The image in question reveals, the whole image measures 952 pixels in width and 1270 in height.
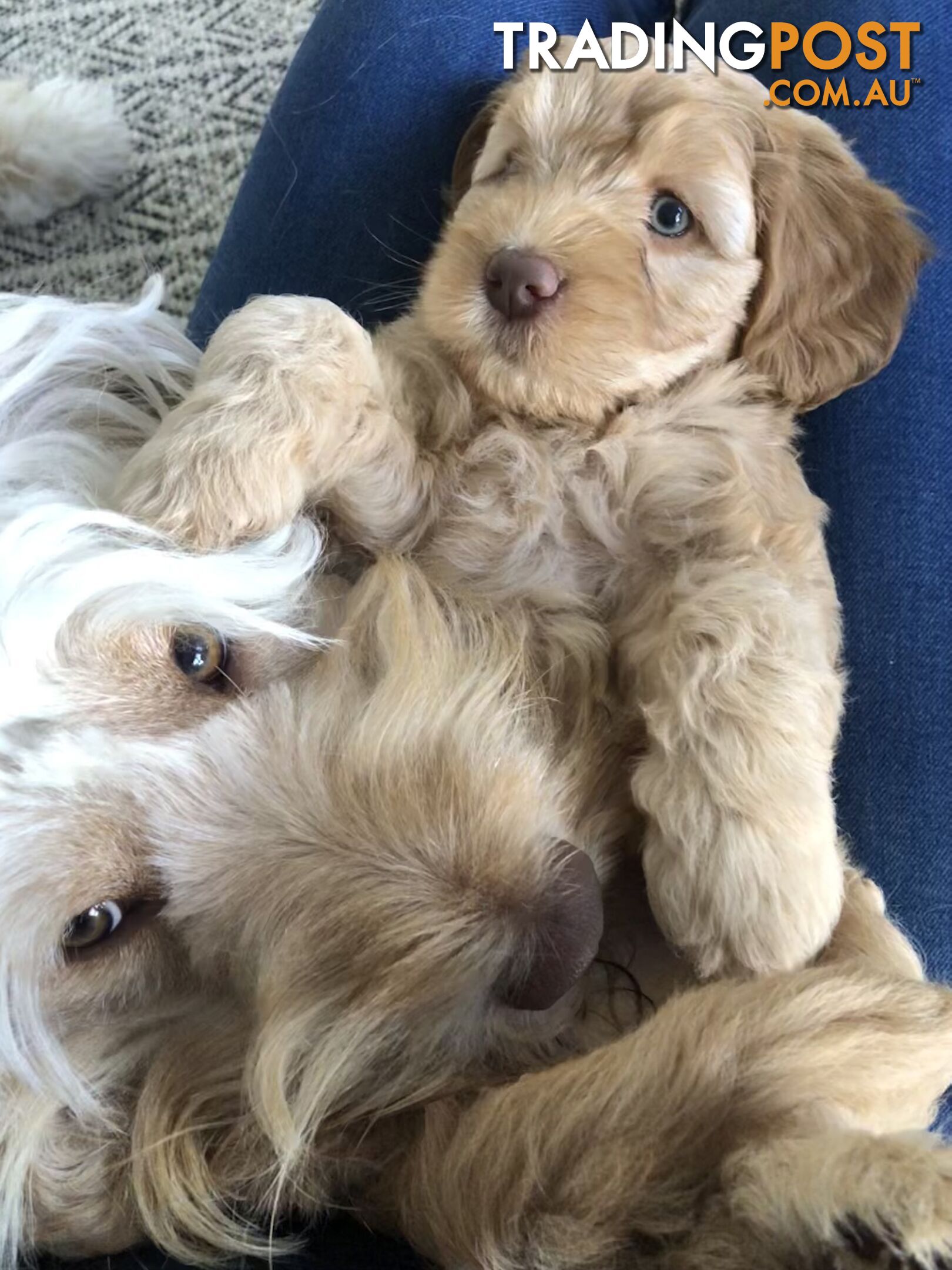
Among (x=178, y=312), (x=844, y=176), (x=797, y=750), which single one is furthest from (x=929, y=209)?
(x=178, y=312)

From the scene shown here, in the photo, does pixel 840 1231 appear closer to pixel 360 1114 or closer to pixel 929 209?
pixel 360 1114

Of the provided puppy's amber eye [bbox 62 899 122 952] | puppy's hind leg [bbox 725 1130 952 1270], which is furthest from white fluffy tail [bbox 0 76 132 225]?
puppy's hind leg [bbox 725 1130 952 1270]

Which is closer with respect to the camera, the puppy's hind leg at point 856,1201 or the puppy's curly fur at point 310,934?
the puppy's hind leg at point 856,1201

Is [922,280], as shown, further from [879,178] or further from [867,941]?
[867,941]

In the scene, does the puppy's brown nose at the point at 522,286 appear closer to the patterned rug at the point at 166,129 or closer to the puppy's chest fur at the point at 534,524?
the puppy's chest fur at the point at 534,524

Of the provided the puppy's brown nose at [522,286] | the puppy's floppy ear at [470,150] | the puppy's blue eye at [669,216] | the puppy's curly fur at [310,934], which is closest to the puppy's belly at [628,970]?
the puppy's curly fur at [310,934]

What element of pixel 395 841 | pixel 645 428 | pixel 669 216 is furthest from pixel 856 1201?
pixel 669 216
